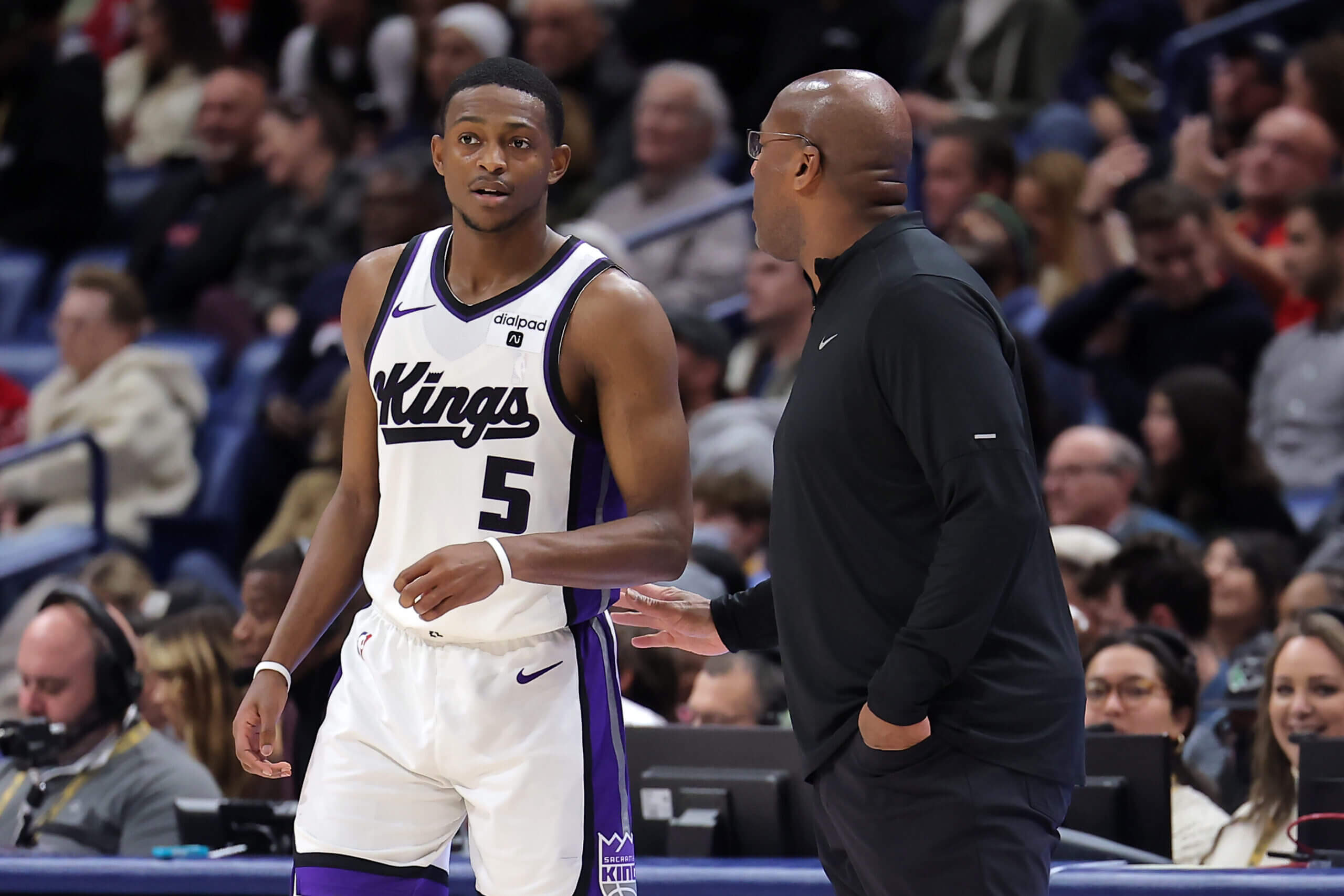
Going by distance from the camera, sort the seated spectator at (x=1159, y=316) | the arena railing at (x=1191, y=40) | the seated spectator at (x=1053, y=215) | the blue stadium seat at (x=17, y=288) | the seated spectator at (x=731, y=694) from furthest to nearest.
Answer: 1. the blue stadium seat at (x=17, y=288)
2. the arena railing at (x=1191, y=40)
3. the seated spectator at (x=1053, y=215)
4. the seated spectator at (x=1159, y=316)
5. the seated spectator at (x=731, y=694)

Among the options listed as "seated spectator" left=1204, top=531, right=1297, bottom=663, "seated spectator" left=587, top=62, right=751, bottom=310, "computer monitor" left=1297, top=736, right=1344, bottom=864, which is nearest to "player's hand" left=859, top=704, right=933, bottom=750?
"computer monitor" left=1297, top=736, right=1344, bottom=864

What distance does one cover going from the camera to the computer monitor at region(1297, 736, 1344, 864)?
13.7ft

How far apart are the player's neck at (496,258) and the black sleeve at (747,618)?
68cm

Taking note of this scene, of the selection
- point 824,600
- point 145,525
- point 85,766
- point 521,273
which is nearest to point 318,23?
point 145,525

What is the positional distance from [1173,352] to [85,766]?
14.5 ft

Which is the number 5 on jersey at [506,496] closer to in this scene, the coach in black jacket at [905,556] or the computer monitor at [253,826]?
the coach in black jacket at [905,556]

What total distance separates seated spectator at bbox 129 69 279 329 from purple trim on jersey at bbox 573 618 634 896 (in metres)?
6.86

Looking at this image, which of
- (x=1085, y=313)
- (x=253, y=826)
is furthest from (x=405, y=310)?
(x=1085, y=313)

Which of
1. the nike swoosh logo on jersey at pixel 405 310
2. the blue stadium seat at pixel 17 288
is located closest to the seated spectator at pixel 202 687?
the nike swoosh logo on jersey at pixel 405 310

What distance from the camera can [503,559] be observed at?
117 inches

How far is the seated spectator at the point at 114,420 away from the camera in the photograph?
8297 mm

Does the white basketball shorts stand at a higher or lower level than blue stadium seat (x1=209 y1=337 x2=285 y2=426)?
lower

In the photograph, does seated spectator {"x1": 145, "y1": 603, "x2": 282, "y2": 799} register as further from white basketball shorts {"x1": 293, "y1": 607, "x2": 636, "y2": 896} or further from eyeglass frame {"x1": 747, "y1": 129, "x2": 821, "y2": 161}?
eyeglass frame {"x1": 747, "y1": 129, "x2": 821, "y2": 161}

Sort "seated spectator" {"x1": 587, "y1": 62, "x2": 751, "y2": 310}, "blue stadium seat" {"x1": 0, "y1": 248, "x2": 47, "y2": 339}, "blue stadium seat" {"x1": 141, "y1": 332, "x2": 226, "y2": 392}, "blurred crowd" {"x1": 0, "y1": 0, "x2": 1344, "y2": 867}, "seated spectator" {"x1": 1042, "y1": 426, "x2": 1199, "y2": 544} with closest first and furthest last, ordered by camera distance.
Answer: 1. "blurred crowd" {"x1": 0, "y1": 0, "x2": 1344, "y2": 867}
2. "seated spectator" {"x1": 1042, "y1": 426, "x2": 1199, "y2": 544}
3. "seated spectator" {"x1": 587, "y1": 62, "x2": 751, "y2": 310}
4. "blue stadium seat" {"x1": 141, "y1": 332, "x2": 226, "y2": 392}
5. "blue stadium seat" {"x1": 0, "y1": 248, "x2": 47, "y2": 339}
